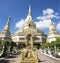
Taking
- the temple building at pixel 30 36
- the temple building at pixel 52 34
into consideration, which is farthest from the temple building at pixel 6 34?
the temple building at pixel 52 34

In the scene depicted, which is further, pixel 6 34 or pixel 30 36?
pixel 30 36

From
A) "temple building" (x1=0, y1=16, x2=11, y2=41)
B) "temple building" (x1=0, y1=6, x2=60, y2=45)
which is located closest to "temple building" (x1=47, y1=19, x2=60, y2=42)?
"temple building" (x1=0, y1=6, x2=60, y2=45)

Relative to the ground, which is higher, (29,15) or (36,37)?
(29,15)

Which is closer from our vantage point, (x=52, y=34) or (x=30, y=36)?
(x=52, y=34)

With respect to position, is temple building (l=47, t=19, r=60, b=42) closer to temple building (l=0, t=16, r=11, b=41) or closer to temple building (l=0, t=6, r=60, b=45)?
temple building (l=0, t=6, r=60, b=45)

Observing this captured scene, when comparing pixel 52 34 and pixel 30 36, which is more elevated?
pixel 52 34

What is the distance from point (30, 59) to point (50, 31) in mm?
74961

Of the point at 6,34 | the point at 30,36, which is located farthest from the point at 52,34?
the point at 6,34

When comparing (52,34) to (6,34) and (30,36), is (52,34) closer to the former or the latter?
(30,36)

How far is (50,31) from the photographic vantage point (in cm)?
9088

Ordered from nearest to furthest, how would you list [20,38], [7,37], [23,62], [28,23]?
[23,62] < [7,37] < [20,38] < [28,23]

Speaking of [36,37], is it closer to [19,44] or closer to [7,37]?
[19,44]

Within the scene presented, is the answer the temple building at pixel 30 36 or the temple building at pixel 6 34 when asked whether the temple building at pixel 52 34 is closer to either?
the temple building at pixel 30 36

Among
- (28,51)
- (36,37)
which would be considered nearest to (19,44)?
(36,37)
